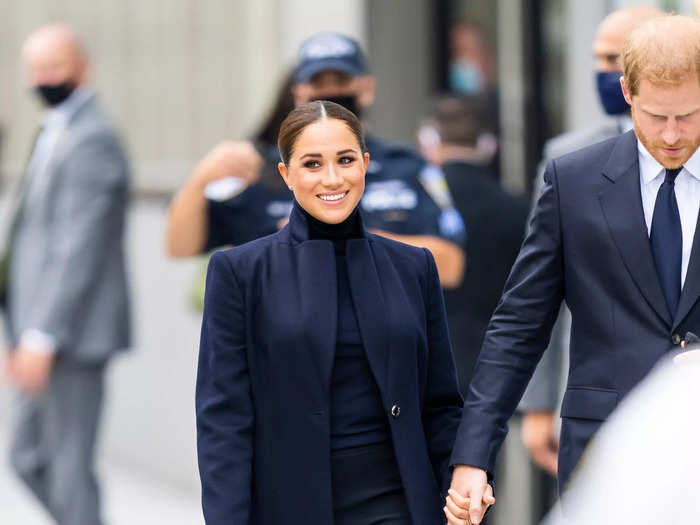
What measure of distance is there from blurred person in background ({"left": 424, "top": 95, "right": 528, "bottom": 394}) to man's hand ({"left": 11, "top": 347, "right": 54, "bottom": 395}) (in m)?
1.64

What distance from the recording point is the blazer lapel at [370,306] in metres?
3.72

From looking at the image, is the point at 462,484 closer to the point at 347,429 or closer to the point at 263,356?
the point at 347,429

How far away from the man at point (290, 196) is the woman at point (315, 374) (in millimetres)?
1476

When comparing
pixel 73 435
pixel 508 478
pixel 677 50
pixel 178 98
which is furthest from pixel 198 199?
pixel 178 98

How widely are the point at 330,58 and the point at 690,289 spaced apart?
6.87 ft

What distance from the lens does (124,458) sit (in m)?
9.95

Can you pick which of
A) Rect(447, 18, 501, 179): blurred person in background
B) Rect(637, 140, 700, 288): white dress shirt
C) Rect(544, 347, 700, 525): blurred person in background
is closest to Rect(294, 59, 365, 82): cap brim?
Rect(637, 140, 700, 288): white dress shirt

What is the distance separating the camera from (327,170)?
377cm

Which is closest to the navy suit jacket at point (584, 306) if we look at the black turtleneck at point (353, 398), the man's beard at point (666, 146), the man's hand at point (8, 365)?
the man's beard at point (666, 146)

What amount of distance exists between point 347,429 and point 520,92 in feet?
14.2

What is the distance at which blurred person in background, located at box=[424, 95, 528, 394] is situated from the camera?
631cm

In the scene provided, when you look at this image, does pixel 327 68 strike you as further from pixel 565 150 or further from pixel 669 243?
pixel 669 243

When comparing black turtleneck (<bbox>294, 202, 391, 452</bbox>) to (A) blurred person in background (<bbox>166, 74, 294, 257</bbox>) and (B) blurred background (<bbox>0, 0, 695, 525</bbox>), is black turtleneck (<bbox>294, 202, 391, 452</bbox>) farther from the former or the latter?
(B) blurred background (<bbox>0, 0, 695, 525</bbox>)

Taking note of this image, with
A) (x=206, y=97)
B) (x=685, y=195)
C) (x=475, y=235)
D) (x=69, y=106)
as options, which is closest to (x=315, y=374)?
(x=685, y=195)
